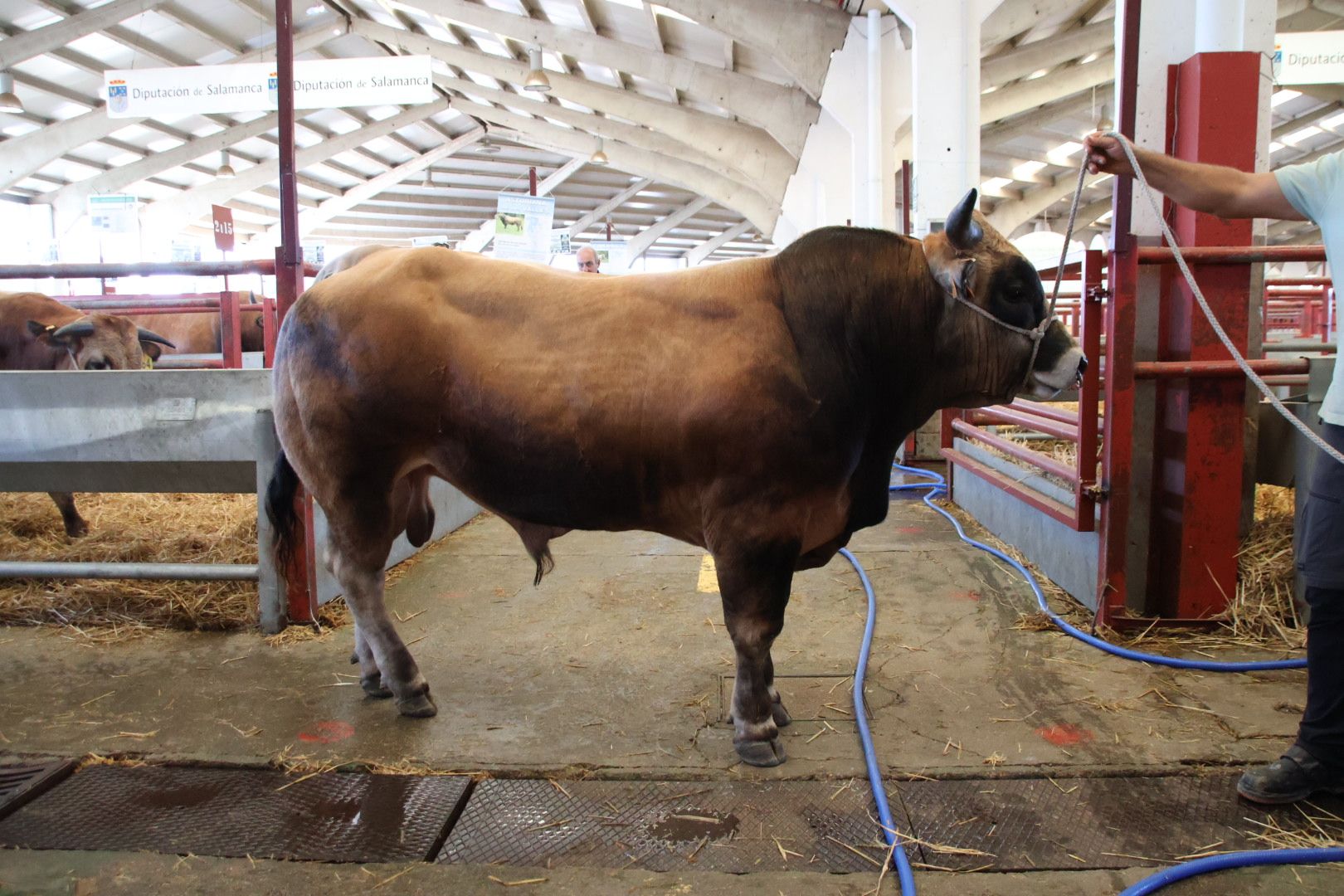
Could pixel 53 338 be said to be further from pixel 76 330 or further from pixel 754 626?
pixel 754 626

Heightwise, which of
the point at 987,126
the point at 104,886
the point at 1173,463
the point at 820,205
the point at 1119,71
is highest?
the point at 987,126

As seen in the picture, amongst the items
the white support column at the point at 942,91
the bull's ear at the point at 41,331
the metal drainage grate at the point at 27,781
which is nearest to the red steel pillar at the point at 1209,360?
the white support column at the point at 942,91

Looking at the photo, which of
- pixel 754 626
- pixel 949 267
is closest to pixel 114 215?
pixel 754 626

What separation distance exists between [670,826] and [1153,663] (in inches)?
80.9

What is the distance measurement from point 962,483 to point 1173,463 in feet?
7.54

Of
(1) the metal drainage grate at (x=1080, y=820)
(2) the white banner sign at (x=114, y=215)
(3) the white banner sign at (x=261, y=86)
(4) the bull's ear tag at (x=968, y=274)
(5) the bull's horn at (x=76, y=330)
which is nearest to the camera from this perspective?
(1) the metal drainage grate at (x=1080, y=820)

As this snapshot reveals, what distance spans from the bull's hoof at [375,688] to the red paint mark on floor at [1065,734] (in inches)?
88.4

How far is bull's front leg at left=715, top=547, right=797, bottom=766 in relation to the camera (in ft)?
8.39

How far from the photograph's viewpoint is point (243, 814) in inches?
92.9

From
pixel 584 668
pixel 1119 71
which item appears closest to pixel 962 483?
pixel 1119 71

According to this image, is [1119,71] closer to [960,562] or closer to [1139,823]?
[960,562]

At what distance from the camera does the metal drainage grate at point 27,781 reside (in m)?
2.41

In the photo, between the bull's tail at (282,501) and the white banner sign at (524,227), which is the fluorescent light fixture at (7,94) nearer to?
the white banner sign at (524,227)

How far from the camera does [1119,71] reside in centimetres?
348
